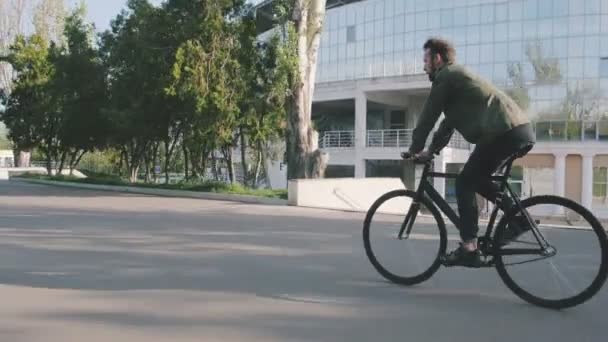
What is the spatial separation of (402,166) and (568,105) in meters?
15.1

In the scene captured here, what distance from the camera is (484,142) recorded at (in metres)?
4.41

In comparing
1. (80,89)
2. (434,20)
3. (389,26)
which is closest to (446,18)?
(434,20)

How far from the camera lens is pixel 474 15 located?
49.2m

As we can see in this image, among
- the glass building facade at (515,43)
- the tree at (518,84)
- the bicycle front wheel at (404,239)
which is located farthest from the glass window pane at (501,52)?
the bicycle front wheel at (404,239)

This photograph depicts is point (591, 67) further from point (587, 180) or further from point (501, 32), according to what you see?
point (587, 180)

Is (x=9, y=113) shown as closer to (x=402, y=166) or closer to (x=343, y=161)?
(x=343, y=161)

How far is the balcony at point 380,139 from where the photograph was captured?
3691 centimetres

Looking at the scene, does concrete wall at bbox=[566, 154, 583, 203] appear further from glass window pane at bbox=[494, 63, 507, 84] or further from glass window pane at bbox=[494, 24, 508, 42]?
glass window pane at bbox=[494, 24, 508, 42]

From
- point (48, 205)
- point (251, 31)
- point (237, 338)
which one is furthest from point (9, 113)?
point (237, 338)

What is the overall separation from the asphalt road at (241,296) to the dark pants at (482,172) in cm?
63

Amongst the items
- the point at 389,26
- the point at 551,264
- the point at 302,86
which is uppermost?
the point at 389,26

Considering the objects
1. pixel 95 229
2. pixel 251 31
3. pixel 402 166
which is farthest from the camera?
pixel 402 166

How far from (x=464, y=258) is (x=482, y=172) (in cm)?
67

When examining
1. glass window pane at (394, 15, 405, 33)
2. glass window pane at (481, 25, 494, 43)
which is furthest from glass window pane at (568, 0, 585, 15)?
glass window pane at (394, 15, 405, 33)
